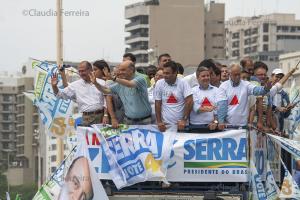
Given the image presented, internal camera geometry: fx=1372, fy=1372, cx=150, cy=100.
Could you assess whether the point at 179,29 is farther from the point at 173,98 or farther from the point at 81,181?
the point at 81,181

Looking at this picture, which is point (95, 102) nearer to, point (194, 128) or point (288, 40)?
point (194, 128)

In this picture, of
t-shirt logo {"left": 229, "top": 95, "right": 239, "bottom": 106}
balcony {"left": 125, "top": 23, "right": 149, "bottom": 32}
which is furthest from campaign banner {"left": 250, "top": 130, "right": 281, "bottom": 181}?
balcony {"left": 125, "top": 23, "right": 149, "bottom": 32}

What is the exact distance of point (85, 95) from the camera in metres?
17.2

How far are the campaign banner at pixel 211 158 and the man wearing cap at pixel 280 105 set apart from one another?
2403 millimetres

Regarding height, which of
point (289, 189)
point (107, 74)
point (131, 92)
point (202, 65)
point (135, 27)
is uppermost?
point (202, 65)

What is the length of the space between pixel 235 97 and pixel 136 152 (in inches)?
57.8

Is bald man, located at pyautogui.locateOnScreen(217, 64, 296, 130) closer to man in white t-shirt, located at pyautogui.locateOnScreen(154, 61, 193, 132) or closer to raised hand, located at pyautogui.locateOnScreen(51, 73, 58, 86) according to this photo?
man in white t-shirt, located at pyautogui.locateOnScreen(154, 61, 193, 132)

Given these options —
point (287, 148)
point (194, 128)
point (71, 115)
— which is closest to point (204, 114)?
point (194, 128)

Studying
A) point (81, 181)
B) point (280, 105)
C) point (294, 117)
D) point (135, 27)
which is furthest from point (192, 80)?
point (135, 27)

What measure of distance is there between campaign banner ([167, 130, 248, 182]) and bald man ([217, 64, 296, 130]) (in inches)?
18.7

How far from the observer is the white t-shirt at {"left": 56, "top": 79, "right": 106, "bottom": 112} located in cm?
1708

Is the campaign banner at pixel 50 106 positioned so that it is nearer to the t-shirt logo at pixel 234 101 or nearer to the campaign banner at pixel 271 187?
the t-shirt logo at pixel 234 101

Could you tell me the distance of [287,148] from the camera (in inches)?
662

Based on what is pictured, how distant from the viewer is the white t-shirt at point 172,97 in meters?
16.1
